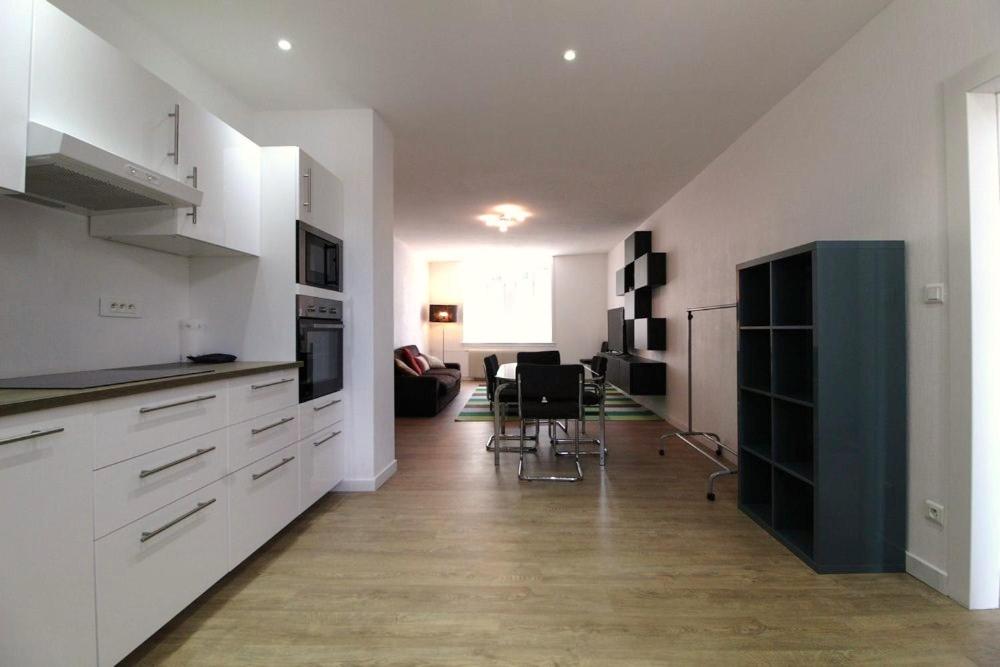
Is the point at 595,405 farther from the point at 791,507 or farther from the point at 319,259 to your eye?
the point at 319,259

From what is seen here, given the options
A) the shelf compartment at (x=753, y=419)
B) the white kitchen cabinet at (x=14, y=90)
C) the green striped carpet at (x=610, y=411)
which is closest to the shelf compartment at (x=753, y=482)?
the shelf compartment at (x=753, y=419)

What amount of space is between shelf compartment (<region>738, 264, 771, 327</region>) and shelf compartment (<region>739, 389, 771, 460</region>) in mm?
459

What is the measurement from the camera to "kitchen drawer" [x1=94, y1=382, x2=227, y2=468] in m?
1.45

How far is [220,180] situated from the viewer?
240 cm

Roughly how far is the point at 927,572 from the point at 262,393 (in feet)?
10.6

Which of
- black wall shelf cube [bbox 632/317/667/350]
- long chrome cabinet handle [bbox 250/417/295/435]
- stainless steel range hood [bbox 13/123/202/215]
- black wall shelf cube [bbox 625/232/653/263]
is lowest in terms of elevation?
long chrome cabinet handle [bbox 250/417/295/435]

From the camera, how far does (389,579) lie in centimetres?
214

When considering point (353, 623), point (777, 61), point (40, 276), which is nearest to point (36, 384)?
point (40, 276)

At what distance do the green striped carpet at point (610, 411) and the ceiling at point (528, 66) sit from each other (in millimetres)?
3060

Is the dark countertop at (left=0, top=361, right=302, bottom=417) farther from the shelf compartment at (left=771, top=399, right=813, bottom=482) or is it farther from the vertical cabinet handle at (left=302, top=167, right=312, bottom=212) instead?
the shelf compartment at (left=771, top=399, right=813, bottom=482)

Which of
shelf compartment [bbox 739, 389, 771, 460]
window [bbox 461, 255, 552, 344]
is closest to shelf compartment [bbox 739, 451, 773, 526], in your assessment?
shelf compartment [bbox 739, 389, 771, 460]

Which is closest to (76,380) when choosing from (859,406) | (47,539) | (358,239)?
(47,539)

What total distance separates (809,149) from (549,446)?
10.8ft

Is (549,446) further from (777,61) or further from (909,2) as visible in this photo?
(909,2)
